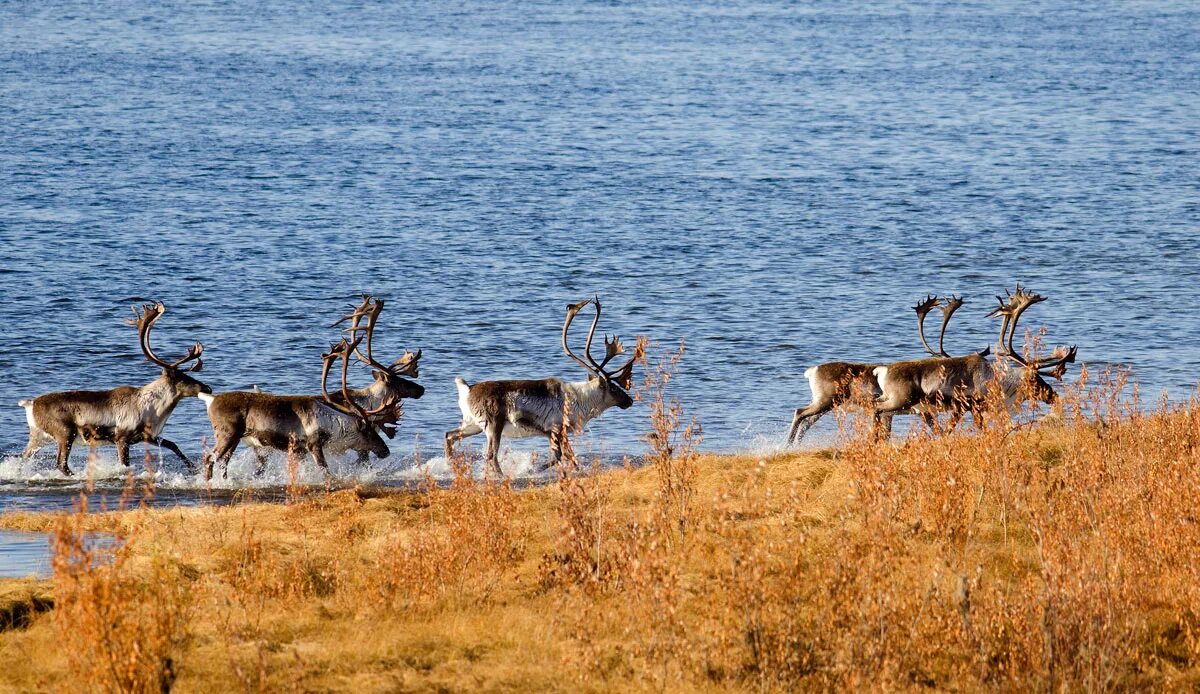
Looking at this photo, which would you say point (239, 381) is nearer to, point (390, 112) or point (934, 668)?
point (934, 668)

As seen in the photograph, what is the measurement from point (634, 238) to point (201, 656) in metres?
25.0

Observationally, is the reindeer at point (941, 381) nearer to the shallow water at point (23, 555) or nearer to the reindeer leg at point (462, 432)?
the reindeer leg at point (462, 432)

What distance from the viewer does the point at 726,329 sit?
83.4 ft

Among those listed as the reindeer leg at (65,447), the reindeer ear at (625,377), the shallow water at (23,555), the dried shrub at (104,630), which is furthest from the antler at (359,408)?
the dried shrub at (104,630)

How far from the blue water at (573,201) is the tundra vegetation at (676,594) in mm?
6403

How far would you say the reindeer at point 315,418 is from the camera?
16.5 meters

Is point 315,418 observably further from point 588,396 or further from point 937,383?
point 937,383

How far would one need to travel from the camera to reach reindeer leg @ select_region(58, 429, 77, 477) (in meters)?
16.7

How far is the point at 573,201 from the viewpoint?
37562mm

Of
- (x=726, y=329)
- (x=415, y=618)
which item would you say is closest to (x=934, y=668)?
(x=415, y=618)

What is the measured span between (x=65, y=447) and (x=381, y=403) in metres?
3.36

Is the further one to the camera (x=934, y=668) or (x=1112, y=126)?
(x=1112, y=126)

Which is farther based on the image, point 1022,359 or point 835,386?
point 1022,359

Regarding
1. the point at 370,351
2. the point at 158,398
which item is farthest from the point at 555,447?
the point at 158,398
